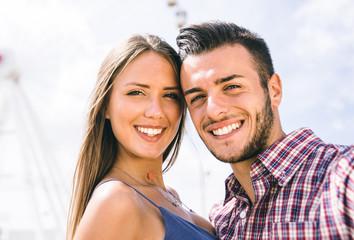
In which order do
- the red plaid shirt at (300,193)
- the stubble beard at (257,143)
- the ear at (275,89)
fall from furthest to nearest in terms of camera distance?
the ear at (275,89) → the stubble beard at (257,143) → the red plaid shirt at (300,193)

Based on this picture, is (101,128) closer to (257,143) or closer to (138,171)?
(138,171)

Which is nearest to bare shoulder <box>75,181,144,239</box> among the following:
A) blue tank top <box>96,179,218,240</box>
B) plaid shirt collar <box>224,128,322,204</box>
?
blue tank top <box>96,179,218,240</box>

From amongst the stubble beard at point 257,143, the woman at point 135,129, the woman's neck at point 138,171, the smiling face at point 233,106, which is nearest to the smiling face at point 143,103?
the woman at point 135,129

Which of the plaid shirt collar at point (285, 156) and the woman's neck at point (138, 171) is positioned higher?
the plaid shirt collar at point (285, 156)

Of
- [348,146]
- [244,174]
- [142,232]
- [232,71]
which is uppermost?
[232,71]

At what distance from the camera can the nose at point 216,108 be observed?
236 cm

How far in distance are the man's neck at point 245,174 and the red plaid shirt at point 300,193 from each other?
54mm

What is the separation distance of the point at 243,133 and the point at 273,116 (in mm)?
257

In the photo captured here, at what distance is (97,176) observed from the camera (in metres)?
2.79

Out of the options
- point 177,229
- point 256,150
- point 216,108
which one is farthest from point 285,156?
point 177,229

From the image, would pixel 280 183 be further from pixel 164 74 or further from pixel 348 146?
pixel 164 74

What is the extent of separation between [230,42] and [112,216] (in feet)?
4.65

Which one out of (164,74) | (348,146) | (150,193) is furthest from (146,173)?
(348,146)

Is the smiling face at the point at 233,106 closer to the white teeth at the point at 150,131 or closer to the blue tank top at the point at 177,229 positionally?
the white teeth at the point at 150,131
